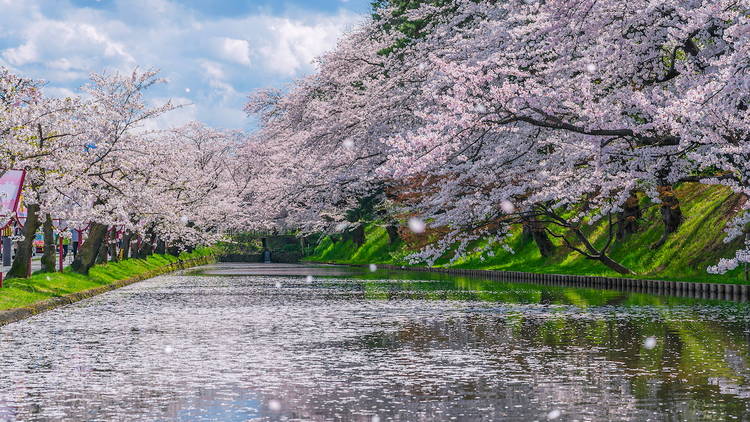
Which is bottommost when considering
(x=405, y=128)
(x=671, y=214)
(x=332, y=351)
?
(x=332, y=351)

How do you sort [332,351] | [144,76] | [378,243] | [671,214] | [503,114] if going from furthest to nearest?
[378,243] → [144,76] → [671,214] → [503,114] → [332,351]

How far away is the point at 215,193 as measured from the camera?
3799 inches

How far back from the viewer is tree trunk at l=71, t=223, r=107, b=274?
39906 mm

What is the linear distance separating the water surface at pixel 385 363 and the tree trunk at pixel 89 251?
15.1m

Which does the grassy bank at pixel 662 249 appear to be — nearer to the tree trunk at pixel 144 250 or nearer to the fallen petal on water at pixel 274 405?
the fallen petal on water at pixel 274 405

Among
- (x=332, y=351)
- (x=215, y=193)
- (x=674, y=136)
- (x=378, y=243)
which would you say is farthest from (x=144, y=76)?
(x=215, y=193)

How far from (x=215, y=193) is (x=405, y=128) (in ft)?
190

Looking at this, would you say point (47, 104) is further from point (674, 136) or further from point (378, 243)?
point (378, 243)

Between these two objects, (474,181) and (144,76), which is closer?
(474,181)

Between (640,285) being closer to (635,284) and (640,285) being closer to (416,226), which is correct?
(635,284)

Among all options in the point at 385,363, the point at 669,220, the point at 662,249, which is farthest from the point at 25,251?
the point at 669,220

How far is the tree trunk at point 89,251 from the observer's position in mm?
39906

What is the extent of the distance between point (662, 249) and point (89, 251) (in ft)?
71.2

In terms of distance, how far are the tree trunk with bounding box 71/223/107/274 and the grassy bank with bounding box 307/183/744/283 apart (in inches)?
474
